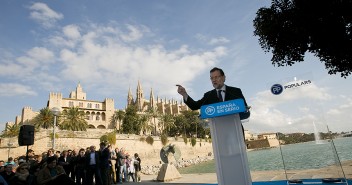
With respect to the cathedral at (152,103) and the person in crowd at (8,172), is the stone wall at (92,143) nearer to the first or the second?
the person in crowd at (8,172)

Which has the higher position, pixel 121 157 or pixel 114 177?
pixel 121 157

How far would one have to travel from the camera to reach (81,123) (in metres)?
54.9

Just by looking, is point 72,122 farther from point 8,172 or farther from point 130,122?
point 8,172

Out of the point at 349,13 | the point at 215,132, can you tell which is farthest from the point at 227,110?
the point at 349,13

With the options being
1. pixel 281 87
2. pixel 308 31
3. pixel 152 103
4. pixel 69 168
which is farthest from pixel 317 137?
pixel 152 103

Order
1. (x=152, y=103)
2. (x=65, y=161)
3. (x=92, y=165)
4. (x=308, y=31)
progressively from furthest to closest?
(x=152, y=103) < (x=65, y=161) < (x=92, y=165) < (x=308, y=31)

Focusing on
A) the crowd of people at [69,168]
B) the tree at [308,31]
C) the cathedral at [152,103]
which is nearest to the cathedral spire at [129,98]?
the cathedral at [152,103]

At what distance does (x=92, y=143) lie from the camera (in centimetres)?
4025

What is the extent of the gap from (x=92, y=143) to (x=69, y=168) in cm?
3082

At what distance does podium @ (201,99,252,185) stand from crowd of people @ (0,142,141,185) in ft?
9.37

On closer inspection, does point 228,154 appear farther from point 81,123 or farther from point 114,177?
point 81,123

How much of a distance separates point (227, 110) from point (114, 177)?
447 inches

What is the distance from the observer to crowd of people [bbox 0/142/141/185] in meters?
7.59

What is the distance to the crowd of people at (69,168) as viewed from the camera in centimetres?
759
